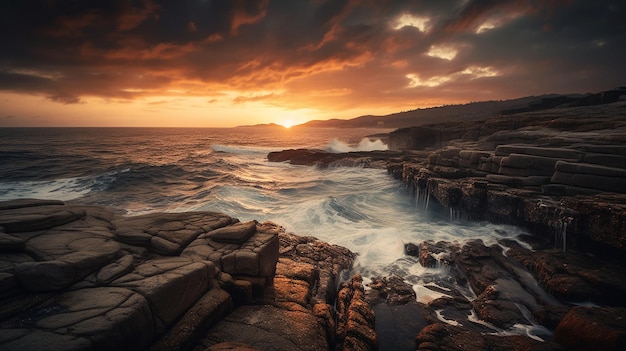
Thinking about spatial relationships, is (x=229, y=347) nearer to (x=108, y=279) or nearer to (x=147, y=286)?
(x=147, y=286)

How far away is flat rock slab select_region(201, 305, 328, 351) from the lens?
4731 mm

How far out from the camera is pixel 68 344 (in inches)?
127

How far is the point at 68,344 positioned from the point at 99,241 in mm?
2986

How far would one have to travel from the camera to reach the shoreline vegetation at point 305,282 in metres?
4.09

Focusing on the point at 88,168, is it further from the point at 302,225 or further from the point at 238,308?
the point at 238,308

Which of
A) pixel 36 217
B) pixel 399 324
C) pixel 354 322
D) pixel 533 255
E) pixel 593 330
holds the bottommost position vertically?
pixel 399 324

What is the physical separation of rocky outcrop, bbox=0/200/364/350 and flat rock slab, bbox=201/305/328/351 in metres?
0.02

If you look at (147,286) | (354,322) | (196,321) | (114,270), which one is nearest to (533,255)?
(354,322)

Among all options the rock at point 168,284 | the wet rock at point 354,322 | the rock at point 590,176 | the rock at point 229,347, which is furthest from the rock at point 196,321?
the rock at point 590,176

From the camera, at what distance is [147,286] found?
445 cm

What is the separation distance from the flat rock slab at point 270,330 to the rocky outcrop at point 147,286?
21 millimetres

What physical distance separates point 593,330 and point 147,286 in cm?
874

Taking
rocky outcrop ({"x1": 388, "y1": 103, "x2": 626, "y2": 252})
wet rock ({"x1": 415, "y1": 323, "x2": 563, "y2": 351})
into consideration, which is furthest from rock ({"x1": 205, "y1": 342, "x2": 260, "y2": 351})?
rocky outcrop ({"x1": 388, "y1": 103, "x2": 626, "y2": 252})

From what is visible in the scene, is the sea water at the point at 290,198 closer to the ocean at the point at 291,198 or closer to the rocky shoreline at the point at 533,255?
the ocean at the point at 291,198
